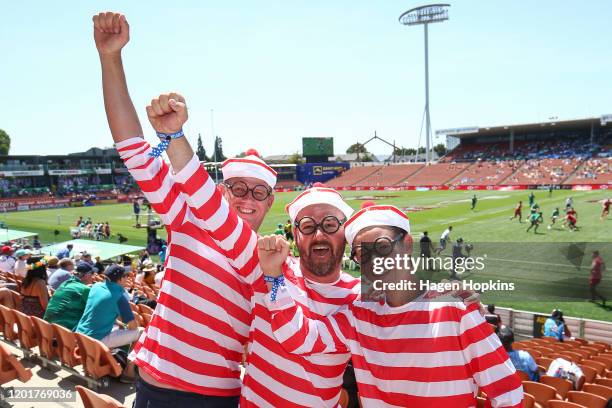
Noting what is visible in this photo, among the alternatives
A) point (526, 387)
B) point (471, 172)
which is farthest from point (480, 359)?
point (471, 172)

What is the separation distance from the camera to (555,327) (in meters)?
7.91

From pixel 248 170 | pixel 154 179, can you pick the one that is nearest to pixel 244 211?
pixel 248 170

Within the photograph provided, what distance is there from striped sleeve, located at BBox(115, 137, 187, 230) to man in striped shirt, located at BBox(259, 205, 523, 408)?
581 millimetres

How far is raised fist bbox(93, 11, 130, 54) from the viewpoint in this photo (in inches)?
80.7

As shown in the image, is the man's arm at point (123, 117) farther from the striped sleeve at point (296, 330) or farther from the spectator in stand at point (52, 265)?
the spectator in stand at point (52, 265)

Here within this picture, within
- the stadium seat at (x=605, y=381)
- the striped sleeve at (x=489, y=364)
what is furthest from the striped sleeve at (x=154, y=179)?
the stadium seat at (x=605, y=381)

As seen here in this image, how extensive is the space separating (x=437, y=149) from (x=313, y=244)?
12454 centimetres

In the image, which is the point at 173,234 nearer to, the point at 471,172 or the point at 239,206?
the point at 239,206

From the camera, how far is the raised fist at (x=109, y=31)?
205 centimetres

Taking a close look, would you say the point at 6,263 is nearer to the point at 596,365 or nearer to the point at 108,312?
the point at 108,312

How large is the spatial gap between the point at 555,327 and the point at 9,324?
8.81 meters

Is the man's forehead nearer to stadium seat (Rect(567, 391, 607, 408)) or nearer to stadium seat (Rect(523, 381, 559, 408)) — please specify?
stadium seat (Rect(523, 381, 559, 408))

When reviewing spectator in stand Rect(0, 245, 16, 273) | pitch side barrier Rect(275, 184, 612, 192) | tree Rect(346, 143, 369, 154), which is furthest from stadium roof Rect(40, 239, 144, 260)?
tree Rect(346, 143, 369, 154)

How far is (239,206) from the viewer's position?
2.47 meters
